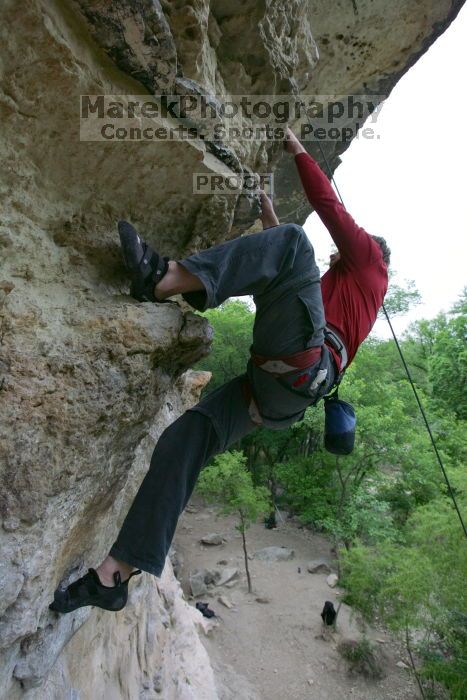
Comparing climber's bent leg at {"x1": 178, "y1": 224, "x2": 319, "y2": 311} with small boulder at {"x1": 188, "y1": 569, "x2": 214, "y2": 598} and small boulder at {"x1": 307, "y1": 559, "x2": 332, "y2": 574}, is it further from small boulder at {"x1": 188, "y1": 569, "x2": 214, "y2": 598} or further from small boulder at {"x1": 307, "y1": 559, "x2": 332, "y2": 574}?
small boulder at {"x1": 307, "y1": 559, "x2": 332, "y2": 574}

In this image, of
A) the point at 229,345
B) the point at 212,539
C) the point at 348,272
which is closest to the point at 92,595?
the point at 348,272

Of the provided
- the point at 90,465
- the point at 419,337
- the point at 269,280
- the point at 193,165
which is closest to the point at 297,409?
the point at 269,280

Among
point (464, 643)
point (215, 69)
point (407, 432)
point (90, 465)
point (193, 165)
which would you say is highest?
point (215, 69)

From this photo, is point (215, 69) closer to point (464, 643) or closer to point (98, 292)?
point (98, 292)

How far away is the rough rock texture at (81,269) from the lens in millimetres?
1898

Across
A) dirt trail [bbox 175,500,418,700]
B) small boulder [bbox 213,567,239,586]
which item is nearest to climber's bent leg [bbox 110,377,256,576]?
dirt trail [bbox 175,500,418,700]

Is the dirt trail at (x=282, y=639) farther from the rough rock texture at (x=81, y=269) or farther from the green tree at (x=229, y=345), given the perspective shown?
the green tree at (x=229, y=345)

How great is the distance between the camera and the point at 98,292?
248 centimetres

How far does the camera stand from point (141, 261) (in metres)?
2.27

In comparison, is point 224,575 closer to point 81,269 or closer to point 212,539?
A: point 212,539

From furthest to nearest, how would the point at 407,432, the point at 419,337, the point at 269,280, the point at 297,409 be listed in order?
1. the point at 419,337
2. the point at 407,432
3. the point at 297,409
4. the point at 269,280

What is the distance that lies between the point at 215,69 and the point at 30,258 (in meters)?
2.14

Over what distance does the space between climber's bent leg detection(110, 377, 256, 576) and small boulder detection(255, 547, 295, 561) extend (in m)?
13.1

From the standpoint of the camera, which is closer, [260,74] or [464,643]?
[260,74]
